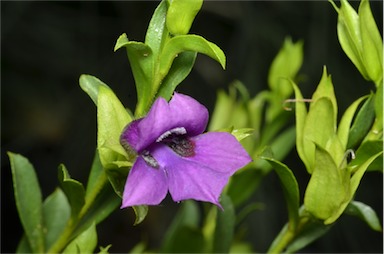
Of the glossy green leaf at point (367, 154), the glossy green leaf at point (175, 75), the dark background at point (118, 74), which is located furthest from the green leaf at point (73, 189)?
the dark background at point (118, 74)

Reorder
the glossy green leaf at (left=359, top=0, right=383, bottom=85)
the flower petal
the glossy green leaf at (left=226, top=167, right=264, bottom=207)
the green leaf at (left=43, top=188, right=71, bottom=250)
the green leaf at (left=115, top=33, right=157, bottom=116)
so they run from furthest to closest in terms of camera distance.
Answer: the glossy green leaf at (left=226, top=167, right=264, bottom=207) < the green leaf at (left=43, top=188, right=71, bottom=250) < the glossy green leaf at (left=359, top=0, right=383, bottom=85) < the green leaf at (left=115, top=33, right=157, bottom=116) < the flower petal

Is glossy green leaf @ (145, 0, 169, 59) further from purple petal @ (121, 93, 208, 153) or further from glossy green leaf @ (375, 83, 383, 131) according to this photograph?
glossy green leaf @ (375, 83, 383, 131)

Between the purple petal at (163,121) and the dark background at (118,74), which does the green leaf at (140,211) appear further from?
the dark background at (118,74)

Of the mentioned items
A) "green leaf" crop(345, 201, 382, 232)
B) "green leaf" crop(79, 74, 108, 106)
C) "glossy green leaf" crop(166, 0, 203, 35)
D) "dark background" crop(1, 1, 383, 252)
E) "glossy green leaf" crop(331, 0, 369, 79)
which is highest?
"glossy green leaf" crop(166, 0, 203, 35)

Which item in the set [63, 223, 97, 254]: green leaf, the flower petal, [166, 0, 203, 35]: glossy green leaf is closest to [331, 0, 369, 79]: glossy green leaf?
[166, 0, 203, 35]: glossy green leaf

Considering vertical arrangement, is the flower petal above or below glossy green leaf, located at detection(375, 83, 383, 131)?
below

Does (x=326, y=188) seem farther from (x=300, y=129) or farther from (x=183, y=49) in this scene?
(x=183, y=49)
